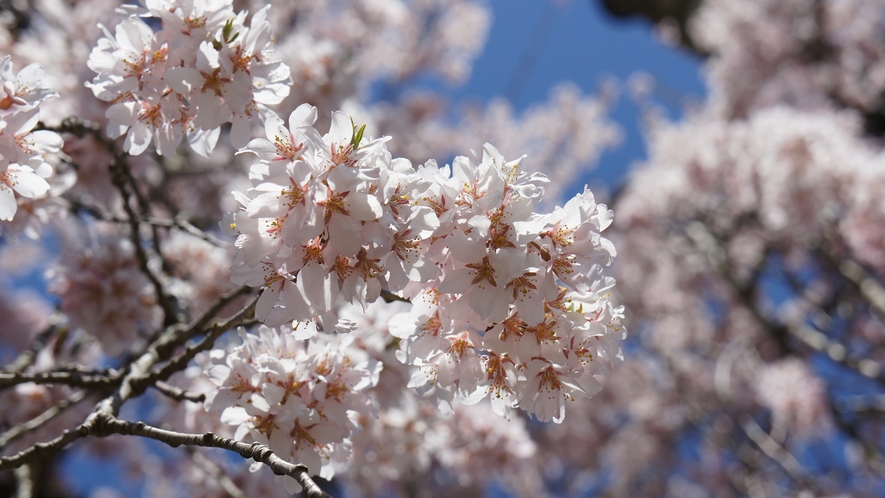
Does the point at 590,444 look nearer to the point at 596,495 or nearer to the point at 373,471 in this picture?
the point at 596,495

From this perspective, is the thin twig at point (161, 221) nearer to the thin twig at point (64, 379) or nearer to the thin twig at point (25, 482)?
the thin twig at point (64, 379)

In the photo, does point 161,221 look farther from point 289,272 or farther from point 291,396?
point 289,272

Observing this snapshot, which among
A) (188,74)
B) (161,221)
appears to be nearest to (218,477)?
(161,221)

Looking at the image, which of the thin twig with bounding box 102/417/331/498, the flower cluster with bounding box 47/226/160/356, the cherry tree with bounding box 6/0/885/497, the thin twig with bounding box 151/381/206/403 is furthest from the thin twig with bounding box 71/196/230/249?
the thin twig with bounding box 102/417/331/498

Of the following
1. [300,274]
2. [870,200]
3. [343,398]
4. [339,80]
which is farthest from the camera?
[870,200]

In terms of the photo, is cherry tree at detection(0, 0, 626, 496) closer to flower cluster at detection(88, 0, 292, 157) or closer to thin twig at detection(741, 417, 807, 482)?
flower cluster at detection(88, 0, 292, 157)

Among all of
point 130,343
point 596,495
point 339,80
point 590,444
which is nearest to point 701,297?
point 590,444
